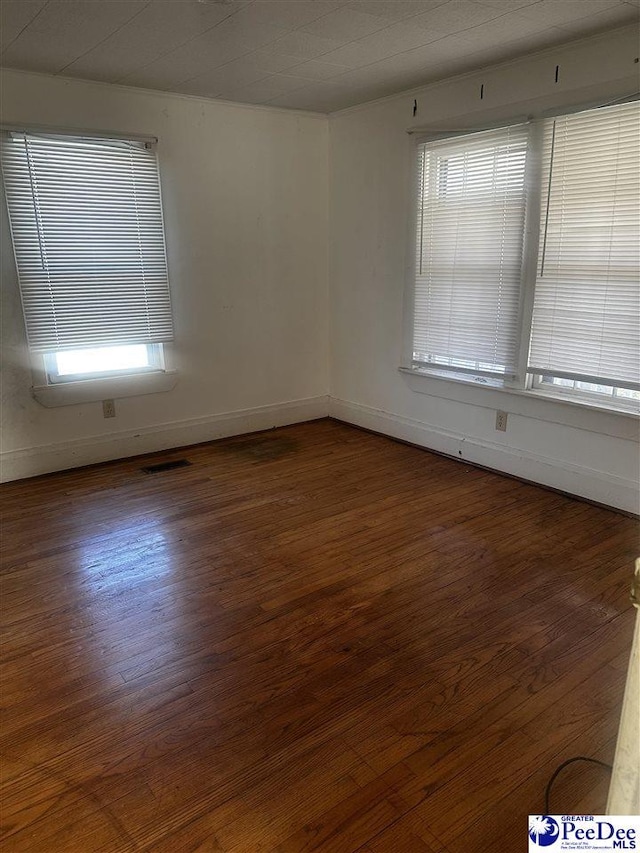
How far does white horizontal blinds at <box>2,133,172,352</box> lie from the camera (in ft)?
11.4

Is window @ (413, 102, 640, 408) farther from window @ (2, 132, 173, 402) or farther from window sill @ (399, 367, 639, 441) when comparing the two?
window @ (2, 132, 173, 402)

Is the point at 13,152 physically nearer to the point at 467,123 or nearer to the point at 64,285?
the point at 64,285

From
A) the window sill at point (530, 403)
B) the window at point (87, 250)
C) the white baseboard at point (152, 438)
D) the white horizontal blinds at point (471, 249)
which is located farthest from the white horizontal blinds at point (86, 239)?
the window sill at point (530, 403)

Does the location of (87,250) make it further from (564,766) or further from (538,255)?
(564,766)

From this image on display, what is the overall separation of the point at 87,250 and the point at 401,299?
7.33ft

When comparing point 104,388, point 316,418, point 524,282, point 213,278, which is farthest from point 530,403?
point 104,388

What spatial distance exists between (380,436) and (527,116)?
2436 mm

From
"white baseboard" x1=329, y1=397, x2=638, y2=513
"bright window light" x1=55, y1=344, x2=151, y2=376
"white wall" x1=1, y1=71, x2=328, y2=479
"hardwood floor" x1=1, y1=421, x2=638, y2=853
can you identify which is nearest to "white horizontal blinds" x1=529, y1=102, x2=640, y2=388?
"white baseboard" x1=329, y1=397, x2=638, y2=513

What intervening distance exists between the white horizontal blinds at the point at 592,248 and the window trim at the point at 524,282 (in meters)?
0.05

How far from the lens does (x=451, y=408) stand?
4.03 metres

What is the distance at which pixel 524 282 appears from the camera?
336 centimetres

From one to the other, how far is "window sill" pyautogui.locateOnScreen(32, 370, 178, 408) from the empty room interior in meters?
0.02

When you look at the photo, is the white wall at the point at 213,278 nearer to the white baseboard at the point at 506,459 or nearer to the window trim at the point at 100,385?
the window trim at the point at 100,385

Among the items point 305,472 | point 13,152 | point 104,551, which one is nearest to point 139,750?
point 104,551
